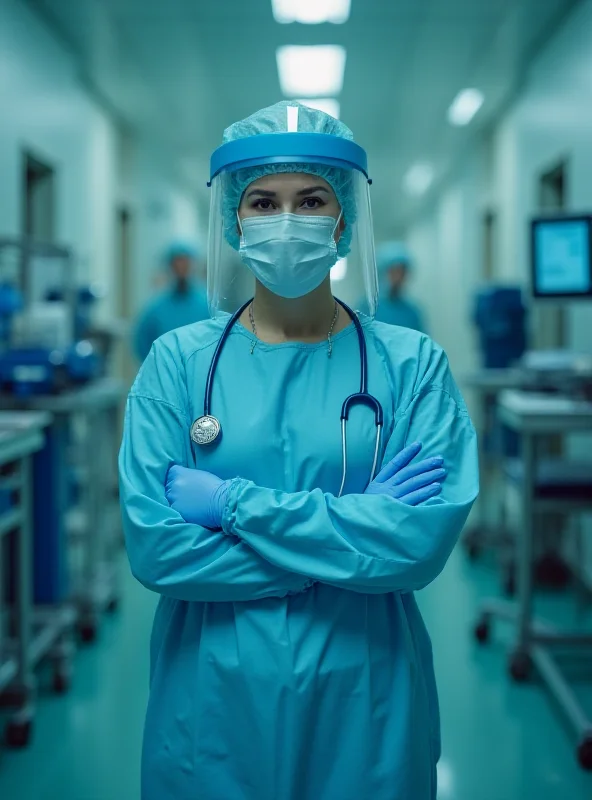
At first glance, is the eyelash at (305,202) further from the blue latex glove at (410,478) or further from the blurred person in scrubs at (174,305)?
the blurred person in scrubs at (174,305)

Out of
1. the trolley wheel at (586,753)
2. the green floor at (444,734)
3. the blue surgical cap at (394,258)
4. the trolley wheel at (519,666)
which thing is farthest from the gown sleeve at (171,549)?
the blue surgical cap at (394,258)

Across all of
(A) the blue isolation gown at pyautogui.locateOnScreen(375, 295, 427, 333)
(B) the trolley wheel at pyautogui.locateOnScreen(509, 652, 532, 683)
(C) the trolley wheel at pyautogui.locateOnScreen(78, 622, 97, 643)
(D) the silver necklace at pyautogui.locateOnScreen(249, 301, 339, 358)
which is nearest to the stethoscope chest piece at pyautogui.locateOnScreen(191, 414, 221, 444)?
(D) the silver necklace at pyautogui.locateOnScreen(249, 301, 339, 358)

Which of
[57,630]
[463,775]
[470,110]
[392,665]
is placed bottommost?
[463,775]

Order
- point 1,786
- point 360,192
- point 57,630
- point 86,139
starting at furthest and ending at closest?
point 86,139, point 57,630, point 1,786, point 360,192

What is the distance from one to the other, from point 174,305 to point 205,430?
285cm

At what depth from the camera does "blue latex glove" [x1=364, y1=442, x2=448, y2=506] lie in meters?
0.95

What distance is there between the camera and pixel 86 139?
15.8ft

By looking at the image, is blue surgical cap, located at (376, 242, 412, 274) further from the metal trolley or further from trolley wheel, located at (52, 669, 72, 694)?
trolley wheel, located at (52, 669, 72, 694)

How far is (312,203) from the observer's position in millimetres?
1039

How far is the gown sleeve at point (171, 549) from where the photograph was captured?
941mm

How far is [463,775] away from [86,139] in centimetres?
418

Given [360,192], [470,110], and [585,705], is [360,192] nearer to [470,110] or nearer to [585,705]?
[585,705]

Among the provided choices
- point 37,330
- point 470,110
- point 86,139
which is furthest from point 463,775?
point 470,110

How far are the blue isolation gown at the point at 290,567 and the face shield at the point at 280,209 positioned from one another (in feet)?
0.33
